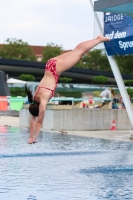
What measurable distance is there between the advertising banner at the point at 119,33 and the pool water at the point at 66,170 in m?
2.67

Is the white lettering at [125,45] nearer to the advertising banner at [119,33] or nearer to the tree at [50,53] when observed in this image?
the advertising banner at [119,33]

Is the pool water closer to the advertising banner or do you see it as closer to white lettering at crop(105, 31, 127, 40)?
the advertising banner

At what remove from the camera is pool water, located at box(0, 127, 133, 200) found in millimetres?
7215

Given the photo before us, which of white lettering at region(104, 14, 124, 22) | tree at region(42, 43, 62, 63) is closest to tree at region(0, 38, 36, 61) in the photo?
tree at region(42, 43, 62, 63)

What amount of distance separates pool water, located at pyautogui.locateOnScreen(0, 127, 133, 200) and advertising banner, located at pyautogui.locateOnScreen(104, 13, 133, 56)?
267 centimetres

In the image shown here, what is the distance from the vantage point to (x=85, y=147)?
1368 cm

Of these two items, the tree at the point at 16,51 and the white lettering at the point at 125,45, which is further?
the tree at the point at 16,51

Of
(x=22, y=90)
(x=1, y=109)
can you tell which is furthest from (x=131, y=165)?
(x=22, y=90)

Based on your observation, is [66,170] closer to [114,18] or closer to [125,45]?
[125,45]

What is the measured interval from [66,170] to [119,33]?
731 centimetres

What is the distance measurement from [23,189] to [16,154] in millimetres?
4132

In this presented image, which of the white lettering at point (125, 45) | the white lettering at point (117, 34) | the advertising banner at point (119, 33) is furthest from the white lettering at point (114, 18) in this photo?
the white lettering at point (125, 45)

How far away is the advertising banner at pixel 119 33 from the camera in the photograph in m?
15.6

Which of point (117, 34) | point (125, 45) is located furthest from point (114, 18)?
point (125, 45)
